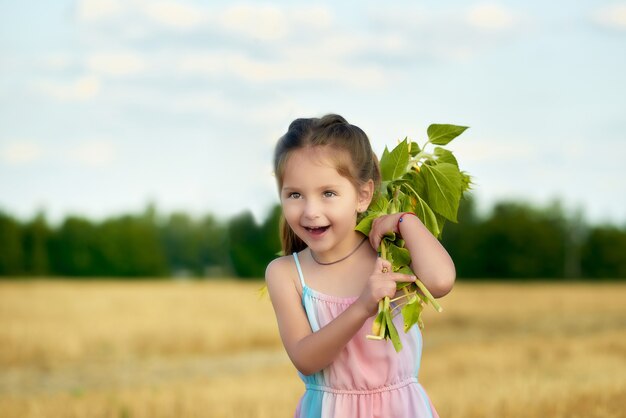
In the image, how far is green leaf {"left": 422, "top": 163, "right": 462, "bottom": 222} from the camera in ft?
11.5

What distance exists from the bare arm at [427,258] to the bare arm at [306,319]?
0.23 feet

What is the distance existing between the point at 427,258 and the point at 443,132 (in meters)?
0.84

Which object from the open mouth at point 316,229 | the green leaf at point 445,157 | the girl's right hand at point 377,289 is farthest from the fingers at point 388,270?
the green leaf at point 445,157

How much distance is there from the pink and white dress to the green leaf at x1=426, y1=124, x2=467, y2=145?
2.85 ft

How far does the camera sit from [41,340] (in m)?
19.0

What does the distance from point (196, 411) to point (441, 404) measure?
2.19 metres

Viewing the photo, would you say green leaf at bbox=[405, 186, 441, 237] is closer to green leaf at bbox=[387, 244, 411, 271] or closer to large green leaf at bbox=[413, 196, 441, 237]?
large green leaf at bbox=[413, 196, 441, 237]

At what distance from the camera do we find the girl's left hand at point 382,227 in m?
3.12

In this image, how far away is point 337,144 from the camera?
10.2 ft

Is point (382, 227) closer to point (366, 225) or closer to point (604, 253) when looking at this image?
point (366, 225)

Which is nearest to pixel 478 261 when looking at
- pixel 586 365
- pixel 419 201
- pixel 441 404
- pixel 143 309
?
pixel 143 309

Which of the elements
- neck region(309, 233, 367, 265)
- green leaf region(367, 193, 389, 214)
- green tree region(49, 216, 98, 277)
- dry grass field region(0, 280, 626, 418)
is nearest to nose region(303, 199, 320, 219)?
neck region(309, 233, 367, 265)

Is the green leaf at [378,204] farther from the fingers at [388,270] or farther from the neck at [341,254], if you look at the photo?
the fingers at [388,270]

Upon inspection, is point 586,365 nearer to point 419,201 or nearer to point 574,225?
point 419,201
